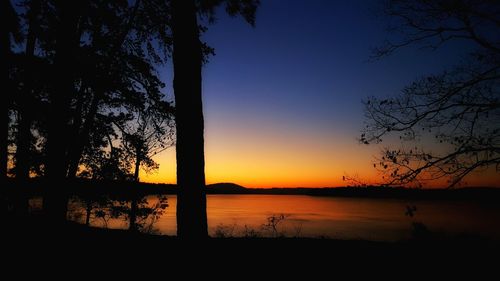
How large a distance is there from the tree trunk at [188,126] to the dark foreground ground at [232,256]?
41cm

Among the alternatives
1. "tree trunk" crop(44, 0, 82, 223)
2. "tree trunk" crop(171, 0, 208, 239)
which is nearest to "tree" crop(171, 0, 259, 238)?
"tree trunk" crop(171, 0, 208, 239)

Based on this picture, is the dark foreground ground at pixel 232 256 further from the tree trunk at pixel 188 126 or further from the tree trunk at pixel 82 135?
the tree trunk at pixel 82 135

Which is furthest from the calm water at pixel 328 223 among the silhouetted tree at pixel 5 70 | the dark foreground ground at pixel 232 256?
the silhouetted tree at pixel 5 70

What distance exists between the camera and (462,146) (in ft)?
22.9

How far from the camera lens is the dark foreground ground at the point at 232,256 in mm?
5543

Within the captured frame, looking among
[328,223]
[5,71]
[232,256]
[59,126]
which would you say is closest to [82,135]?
[5,71]

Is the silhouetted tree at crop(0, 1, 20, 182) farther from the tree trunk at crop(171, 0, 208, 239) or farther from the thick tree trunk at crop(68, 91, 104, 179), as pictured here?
the tree trunk at crop(171, 0, 208, 239)

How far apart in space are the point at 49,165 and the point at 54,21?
6.07 meters

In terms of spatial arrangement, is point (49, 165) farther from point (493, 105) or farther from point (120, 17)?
point (493, 105)

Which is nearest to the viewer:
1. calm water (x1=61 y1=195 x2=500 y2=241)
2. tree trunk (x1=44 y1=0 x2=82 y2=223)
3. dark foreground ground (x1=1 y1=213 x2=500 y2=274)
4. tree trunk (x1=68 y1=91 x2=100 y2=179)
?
dark foreground ground (x1=1 y1=213 x2=500 y2=274)

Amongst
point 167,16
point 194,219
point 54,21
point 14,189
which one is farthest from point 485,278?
point 14,189

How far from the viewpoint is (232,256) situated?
20.7 ft

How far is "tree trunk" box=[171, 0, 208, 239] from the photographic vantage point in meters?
5.64

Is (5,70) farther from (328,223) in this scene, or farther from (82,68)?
(328,223)
